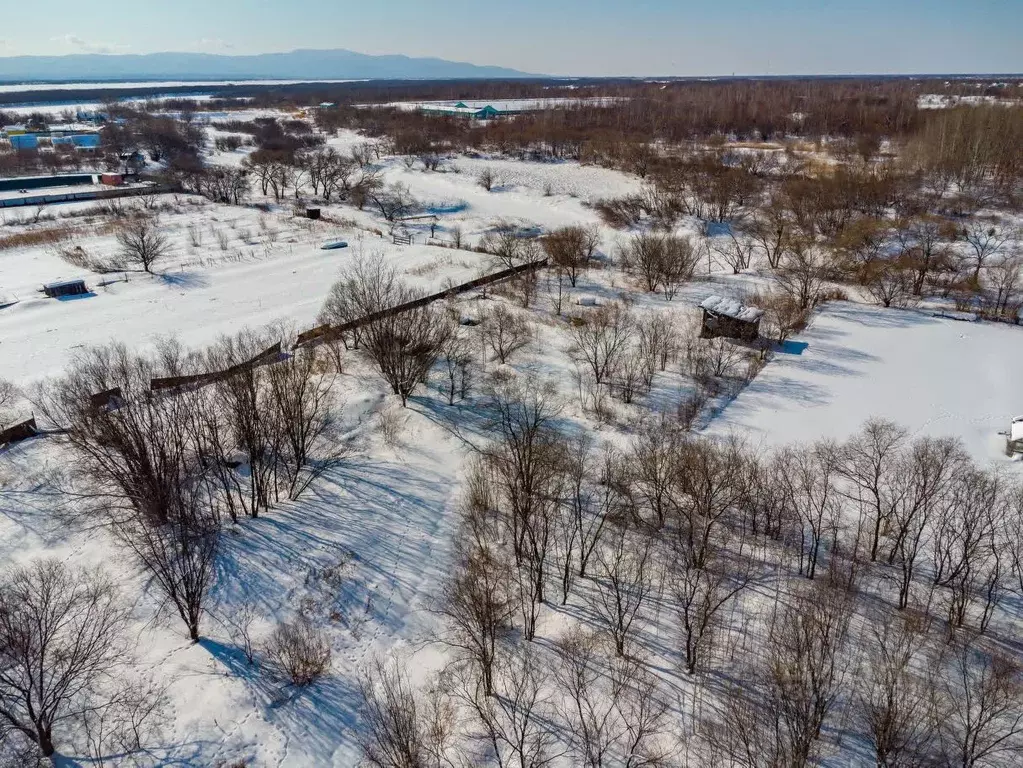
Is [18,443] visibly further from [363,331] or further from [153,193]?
[153,193]

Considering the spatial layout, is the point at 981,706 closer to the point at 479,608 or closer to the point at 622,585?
the point at 622,585

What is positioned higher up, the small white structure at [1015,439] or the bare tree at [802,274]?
the bare tree at [802,274]

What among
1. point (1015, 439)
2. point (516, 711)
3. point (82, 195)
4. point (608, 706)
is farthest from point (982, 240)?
point (82, 195)

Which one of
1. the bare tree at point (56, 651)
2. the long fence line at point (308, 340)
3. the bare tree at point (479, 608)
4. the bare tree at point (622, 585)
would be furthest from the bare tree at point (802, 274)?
the bare tree at point (56, 651)

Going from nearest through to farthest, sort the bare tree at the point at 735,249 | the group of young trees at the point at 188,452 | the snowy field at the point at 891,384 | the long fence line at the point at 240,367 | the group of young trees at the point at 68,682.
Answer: the group of young trees at the point at 68,682 < the group of young trees at the point at 188,452 < the long fence line at the point at 240,367 < the snowy field at the point at 891,384 < the bare tree at the point at 735,249

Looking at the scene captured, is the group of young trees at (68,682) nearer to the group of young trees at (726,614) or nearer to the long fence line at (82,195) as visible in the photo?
the group of young trees at (726,614)

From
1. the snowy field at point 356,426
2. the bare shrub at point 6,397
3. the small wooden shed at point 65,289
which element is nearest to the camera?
the snowy field at point 356,426
